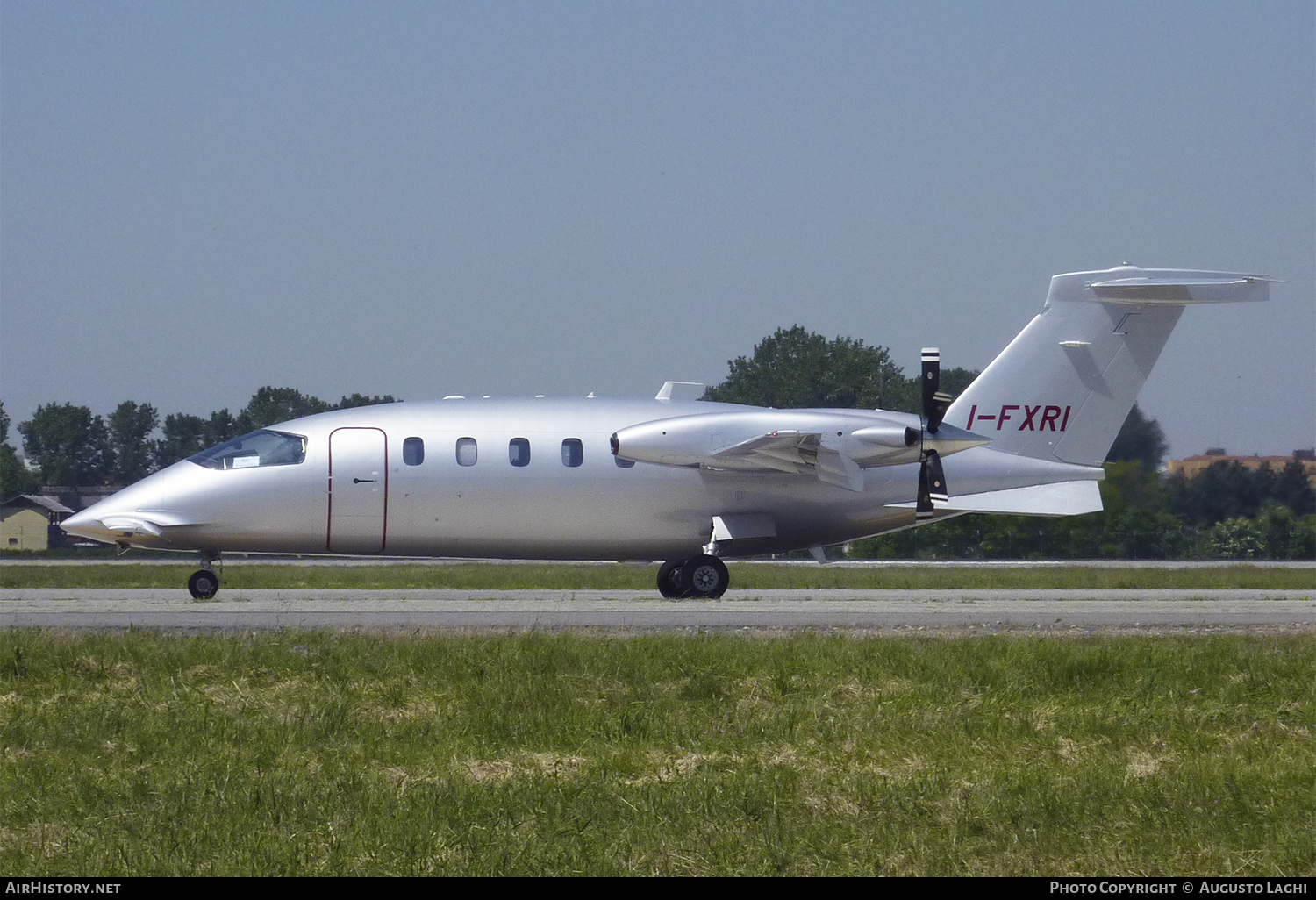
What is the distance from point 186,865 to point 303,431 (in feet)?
60.5

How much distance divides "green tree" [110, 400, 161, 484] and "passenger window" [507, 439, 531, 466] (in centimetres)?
8308

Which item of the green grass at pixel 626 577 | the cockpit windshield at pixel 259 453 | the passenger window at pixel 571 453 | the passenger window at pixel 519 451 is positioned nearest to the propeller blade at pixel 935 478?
the passenger window at pixel 571 453

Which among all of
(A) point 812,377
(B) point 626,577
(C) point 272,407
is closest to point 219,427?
(C) point 272,407

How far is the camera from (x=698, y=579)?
26.1 m

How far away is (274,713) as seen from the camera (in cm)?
1217

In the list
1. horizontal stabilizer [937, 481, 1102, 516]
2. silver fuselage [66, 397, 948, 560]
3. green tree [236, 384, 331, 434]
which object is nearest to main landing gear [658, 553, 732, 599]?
silver fuselage [66, 397, 948, 560]

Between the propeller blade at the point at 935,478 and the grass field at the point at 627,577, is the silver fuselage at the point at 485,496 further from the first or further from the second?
the grass field at the point at 627,577

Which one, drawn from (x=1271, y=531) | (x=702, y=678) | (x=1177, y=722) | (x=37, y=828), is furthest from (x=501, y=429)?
(x=1271, y=531)

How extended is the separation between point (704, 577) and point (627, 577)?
12.8 meters

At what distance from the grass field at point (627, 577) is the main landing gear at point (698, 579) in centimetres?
611

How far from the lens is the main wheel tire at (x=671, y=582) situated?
2625 centimetres

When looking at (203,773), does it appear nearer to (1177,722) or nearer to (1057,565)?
(1177,722)

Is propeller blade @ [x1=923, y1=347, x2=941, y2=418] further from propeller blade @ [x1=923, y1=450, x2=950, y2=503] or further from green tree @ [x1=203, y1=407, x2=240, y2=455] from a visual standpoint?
green tree @ [x1=203, y1=407, x2=240, y2=455]

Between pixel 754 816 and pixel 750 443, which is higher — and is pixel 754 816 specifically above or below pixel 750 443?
below
